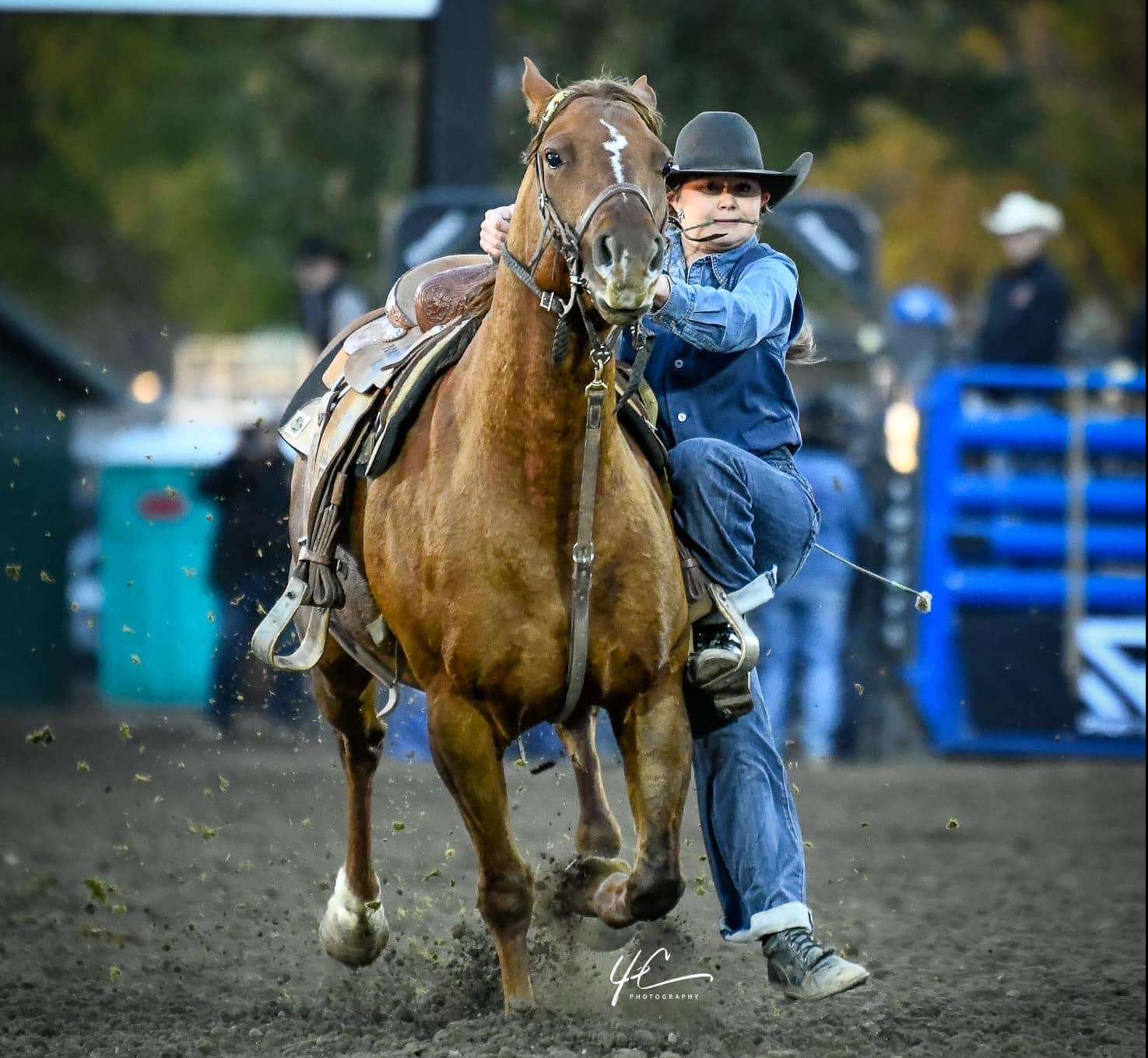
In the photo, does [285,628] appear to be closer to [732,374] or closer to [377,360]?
[377,360]

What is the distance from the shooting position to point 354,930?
21.9ft

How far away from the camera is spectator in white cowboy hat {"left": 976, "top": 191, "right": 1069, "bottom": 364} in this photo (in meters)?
13.5

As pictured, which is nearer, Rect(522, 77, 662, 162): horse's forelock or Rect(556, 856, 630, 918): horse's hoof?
Rect(522, 77, 662, 162): horse's forelock

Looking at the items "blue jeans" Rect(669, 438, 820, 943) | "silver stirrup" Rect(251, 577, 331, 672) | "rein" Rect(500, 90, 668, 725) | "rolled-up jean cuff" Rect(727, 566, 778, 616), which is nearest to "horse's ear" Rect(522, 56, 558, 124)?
"rein" Rect(500, 90, 668, 725)

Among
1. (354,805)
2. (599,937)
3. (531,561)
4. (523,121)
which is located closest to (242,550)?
(354,805)

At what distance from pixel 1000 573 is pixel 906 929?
197 inches

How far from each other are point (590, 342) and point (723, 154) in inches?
→ 34.5

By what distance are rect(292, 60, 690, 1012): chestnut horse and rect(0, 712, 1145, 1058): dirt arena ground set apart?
0.56 metres

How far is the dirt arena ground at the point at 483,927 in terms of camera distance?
598cm

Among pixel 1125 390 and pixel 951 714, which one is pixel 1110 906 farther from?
pixel 1125 390

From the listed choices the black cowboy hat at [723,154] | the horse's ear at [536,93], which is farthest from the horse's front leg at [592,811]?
the horse's ear at [536,93]

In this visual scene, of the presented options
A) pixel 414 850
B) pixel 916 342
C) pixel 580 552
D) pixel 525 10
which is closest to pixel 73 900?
pixel 414 850

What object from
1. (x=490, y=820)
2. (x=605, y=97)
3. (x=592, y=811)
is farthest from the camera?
(x=592, y=811)

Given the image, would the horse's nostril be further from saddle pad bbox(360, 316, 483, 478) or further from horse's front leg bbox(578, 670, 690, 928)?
horse's front leg bbox(578, 670, 690, 928)
